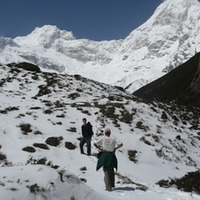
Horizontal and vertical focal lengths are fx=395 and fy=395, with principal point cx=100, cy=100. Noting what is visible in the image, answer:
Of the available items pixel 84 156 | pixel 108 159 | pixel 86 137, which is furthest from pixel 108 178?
pixel 86 137

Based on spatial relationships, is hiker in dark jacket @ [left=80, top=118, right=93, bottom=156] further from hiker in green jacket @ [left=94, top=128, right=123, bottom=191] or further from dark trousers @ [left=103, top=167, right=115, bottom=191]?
dark trousers @ [left=103, top=167, right=115, bottom=191]

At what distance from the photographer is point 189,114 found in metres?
40.2

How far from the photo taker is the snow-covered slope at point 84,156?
870cm

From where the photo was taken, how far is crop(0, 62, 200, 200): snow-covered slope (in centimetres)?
870

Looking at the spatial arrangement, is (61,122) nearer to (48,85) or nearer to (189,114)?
(189,114)

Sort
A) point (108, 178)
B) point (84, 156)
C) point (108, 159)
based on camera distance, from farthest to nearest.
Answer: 1. point (84, 156)
2. point (108, 159)
3. point (108, 178)

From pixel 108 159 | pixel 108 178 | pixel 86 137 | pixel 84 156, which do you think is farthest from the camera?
pixel 86 137

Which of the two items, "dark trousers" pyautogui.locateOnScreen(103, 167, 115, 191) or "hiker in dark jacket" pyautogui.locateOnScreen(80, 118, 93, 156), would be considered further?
"hiker in dark jacket" pyautogui.locateOnScreen(80, 118, 93, 156)

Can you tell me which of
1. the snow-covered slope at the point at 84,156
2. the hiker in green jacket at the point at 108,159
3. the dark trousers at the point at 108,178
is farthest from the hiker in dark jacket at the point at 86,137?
the dark trousers at the point at 108,178

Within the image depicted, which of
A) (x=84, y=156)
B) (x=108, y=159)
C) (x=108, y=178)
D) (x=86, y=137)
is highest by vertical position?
(x=86, y=137)

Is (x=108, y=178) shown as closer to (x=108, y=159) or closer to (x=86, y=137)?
(x=108, y=159)

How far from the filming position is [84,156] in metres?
21.6

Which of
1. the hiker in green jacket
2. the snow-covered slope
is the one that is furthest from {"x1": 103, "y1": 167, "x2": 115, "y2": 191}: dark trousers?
the snow-covered slope

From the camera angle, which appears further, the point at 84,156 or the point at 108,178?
the point at 84,156
